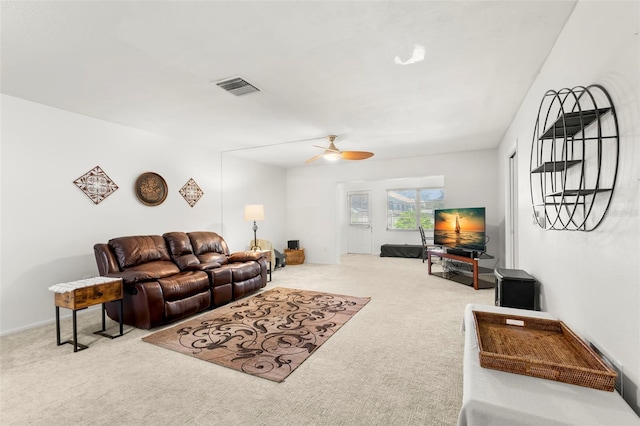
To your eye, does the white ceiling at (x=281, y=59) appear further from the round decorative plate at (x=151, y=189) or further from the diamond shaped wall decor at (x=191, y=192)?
Result: the diamond shaped wall decor at (x=191, y=192)

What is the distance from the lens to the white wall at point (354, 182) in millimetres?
6379

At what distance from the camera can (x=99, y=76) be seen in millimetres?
2895

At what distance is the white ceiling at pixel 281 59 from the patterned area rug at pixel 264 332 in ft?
8.36

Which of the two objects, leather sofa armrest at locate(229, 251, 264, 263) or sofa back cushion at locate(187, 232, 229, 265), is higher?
sofa back cushion at locate(187, 232, 229, 265)

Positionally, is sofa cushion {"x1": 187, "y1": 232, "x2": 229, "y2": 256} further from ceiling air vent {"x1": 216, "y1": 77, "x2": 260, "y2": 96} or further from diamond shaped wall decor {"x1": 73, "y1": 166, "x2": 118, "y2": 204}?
ceiling air vent {"x1": 216, "y1": 77, "x2": 260, "y2": 96}

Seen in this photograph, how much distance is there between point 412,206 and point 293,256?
13.9ft

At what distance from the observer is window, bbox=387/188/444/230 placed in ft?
30.6

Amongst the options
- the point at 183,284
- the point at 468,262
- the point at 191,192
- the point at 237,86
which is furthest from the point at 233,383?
the point at 468,262

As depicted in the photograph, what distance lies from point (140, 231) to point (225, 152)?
7.85ft

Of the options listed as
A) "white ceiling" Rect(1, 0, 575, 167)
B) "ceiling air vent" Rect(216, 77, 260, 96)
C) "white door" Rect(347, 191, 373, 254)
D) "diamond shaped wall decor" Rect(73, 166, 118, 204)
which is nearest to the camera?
"white ceiling" Rect(1, 0, 575, 167)

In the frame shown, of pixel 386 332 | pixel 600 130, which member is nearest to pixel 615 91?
pixel 600 130

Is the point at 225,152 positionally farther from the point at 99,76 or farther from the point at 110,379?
the point at 110,379

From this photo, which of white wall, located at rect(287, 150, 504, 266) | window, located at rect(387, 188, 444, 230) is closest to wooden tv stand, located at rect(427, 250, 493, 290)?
white wall, located at rect(287, 150, 504, 266)

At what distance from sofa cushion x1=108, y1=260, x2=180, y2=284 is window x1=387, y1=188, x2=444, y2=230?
23.5 feet
